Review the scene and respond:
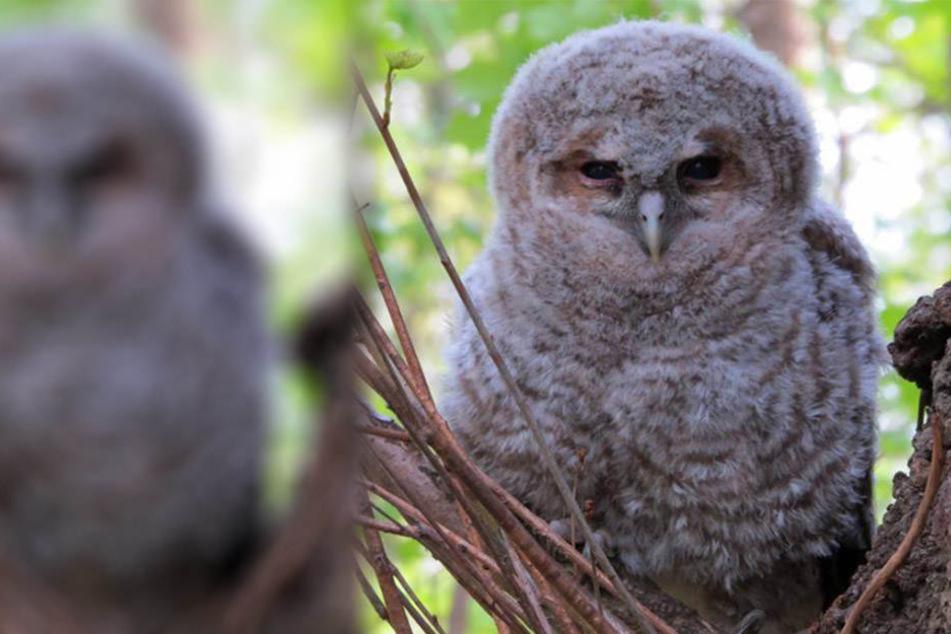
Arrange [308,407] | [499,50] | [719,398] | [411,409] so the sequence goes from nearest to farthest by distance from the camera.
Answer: [308,407]
[411,409]
[719,398]
[499,50]

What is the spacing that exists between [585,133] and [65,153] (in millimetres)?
1950

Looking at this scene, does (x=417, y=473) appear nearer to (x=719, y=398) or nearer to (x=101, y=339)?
(x=719, y=398)

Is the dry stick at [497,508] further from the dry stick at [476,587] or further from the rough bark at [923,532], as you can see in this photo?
the rough bark at [923,532]

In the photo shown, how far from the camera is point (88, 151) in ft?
2.09

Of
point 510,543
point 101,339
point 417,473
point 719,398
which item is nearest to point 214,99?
point 101,339

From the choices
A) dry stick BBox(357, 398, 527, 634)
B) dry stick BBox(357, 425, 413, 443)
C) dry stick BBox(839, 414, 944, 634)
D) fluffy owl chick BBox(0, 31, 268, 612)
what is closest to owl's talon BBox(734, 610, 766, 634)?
dry stick BBox(839, 414, 944, 634)

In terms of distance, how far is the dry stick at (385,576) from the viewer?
184cm

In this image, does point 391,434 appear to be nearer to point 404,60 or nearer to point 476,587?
point 476,587

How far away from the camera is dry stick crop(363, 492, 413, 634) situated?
184cm

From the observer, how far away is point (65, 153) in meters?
0.63

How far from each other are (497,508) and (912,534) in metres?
0.59

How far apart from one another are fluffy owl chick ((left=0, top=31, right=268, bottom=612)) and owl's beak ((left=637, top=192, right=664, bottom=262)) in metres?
1.77

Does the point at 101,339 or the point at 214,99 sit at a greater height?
the point at 214,99

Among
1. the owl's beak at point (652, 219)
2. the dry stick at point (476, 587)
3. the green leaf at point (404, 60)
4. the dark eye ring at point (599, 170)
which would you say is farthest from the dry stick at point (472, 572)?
the dark eye ring at point (599, 170)
